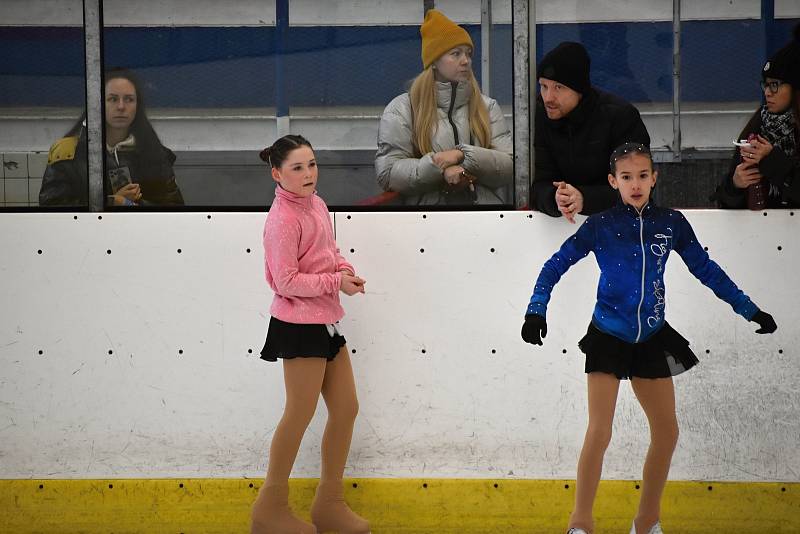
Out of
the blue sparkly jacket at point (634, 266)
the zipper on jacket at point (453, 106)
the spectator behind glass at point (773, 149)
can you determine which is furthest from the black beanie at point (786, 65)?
the zipper on jacket at point (453, 106)

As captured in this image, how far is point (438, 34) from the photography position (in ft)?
15.9

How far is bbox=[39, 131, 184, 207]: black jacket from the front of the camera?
4.93 metres

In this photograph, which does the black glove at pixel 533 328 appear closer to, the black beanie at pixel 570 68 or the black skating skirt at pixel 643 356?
the black skating skirt at pixel 643 356

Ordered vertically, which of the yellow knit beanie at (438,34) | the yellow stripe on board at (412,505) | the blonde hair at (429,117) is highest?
the yellow knit beanie at (438,34)

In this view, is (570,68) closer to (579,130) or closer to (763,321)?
(579,130)

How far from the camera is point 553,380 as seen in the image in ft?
15.7

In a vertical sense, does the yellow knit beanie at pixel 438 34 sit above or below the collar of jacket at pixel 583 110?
above

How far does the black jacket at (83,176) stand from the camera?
4.93 m

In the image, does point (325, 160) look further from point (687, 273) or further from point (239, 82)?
point (687, 273)

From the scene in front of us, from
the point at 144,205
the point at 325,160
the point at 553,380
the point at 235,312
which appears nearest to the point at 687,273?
the point at 553,380

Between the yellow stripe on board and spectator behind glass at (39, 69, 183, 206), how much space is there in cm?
118

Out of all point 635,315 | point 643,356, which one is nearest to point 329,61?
point 635,315

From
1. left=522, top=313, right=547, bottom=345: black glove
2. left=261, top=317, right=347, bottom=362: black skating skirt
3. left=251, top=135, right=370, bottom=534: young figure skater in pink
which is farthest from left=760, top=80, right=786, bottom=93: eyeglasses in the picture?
left=261, top=317, right=347, bottom=362: black skating skirt

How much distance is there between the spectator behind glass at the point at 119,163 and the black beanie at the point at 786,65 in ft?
8.11
